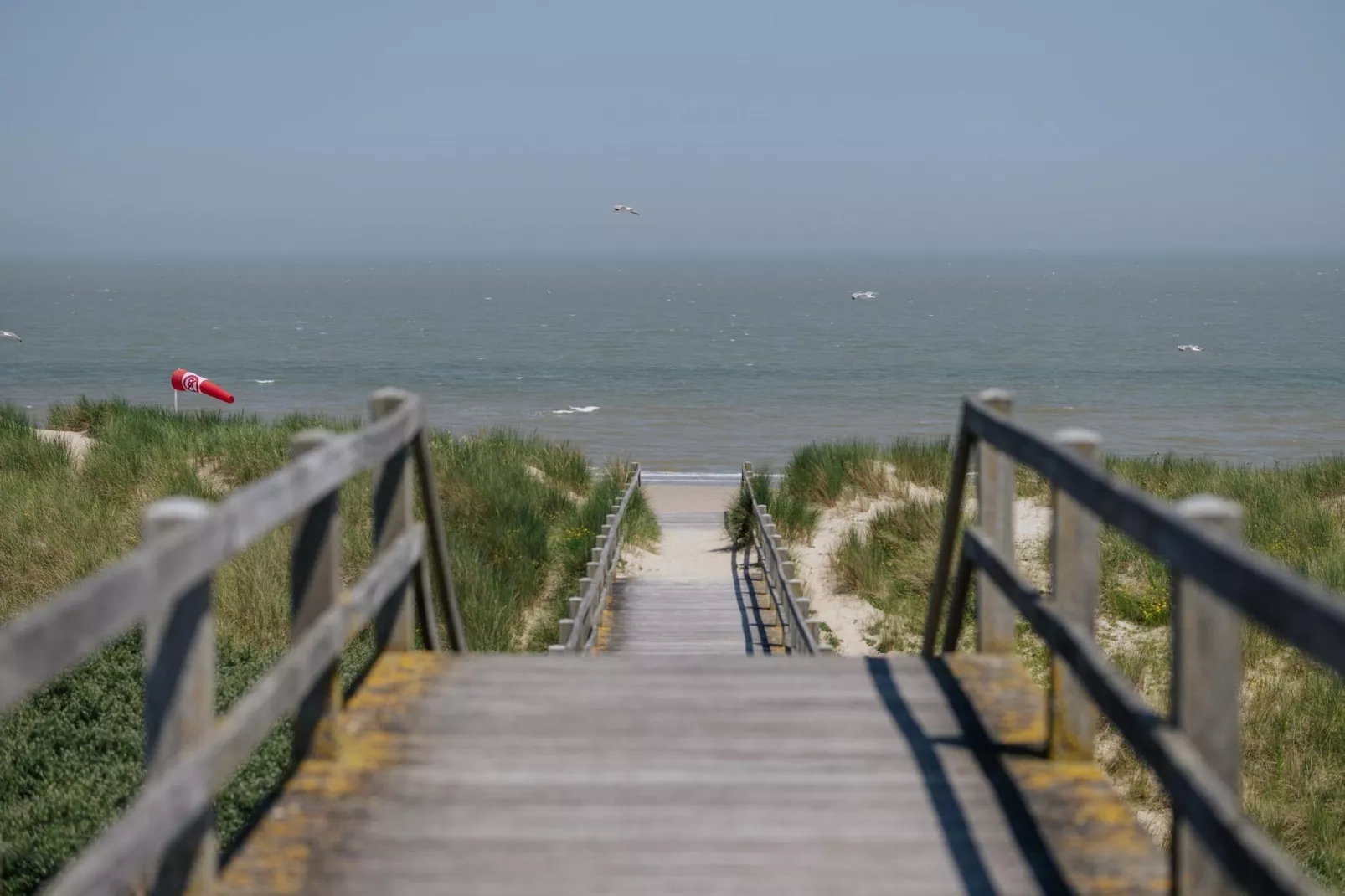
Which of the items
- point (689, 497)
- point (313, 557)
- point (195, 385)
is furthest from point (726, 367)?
point (313, 557)

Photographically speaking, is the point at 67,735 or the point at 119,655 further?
the point at 119,655

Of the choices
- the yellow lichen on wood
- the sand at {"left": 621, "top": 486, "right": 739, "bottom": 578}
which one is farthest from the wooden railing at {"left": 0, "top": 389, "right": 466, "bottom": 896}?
the sand at {"left": 621, "top": 486, "right": 739, "bottom": 578}

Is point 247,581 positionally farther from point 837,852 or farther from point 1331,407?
point 1331,407

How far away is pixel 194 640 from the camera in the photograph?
273cm

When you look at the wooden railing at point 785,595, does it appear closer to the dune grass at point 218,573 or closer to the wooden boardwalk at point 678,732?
the dune grass at point 218,573

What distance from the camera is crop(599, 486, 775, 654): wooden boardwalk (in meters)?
10.8

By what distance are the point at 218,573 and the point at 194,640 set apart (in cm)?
888

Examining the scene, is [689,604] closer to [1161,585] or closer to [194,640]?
[1161,585]

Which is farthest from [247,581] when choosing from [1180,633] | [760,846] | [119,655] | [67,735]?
[1180,633]

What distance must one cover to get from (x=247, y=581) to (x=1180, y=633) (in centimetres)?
905

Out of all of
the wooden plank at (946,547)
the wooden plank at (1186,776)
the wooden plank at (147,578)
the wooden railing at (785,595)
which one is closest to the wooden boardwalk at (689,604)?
the wooden railing at (785,595)

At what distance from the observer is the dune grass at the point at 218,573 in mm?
6680

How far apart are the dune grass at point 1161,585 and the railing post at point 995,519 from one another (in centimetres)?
285

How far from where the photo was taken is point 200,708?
2.78m
